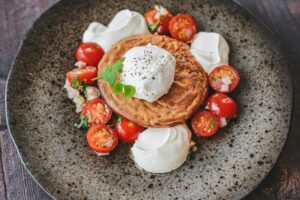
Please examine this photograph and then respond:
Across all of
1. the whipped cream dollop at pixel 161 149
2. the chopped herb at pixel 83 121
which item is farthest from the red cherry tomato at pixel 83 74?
the whipped cream dollop at pixel 161 149

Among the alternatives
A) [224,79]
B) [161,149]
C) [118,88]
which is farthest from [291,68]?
[118,88]

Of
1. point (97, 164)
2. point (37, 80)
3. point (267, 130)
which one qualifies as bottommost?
point (97, 164)

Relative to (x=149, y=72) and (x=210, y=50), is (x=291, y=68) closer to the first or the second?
(x=210, y=50)

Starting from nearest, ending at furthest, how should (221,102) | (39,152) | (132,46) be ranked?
(39,152)
(221,102)
(132,46)

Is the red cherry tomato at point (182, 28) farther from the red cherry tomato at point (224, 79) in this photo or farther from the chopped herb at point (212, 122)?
Answer: the chopped herb at point (212, 122)

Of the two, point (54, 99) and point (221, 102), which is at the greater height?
point (221, 102)

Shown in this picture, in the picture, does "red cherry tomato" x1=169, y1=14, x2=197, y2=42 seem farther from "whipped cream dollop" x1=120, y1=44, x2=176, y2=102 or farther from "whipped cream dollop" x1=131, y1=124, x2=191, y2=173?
"whipped cream dollop" x1=131, y1=124, x2=191, y2=173

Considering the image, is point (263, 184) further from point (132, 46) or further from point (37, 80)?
point (37, 80)

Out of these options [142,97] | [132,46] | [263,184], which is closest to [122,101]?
[142,97]
